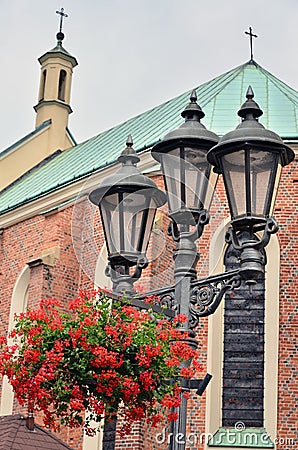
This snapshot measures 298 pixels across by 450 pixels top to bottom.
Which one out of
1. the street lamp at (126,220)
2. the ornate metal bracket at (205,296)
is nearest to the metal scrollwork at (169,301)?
the ornate metal bracket at (205,296)

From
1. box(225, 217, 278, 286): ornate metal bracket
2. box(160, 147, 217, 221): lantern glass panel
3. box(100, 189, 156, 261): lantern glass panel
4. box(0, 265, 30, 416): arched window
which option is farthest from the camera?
→ box(0, 265, 30, 416): arched window

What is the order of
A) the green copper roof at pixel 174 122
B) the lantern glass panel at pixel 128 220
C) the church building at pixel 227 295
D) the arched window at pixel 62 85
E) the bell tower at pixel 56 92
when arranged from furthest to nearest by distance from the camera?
the arched window at pixel 62 85, the bell tower at pixel 56 92, the green copper roof at pixel 174 122, the church building at pixel 227 295, the lantern glass panel at pixel 128 220

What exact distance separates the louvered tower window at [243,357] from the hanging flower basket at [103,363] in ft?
28.1

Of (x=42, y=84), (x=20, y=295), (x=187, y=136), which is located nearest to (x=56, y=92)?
(x=42, y=84)

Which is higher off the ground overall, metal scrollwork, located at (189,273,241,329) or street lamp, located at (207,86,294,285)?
street lamp, located at (207,86,294,285)

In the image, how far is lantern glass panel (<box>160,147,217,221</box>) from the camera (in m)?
6.18

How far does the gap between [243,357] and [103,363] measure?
9.33 m

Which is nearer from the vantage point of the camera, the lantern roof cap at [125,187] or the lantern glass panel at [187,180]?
the lantern glass panel at [187,180]

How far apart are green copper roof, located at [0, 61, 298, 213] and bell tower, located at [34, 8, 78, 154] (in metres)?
2.83

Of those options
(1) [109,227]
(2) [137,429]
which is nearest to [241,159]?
(1) [109,227]

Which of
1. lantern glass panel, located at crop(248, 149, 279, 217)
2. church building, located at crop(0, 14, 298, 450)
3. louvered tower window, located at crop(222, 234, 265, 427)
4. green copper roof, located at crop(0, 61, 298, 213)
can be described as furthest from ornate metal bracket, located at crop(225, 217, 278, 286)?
green copper roof, located at crop(0, 61, 298, 213)

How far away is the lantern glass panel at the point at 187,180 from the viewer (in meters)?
6.18

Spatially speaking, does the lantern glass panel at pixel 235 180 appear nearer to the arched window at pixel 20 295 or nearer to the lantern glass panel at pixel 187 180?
the lantern glass panel at pixel 187 180

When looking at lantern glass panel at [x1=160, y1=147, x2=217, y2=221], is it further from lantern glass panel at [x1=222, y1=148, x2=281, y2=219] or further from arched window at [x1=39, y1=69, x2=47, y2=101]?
arched window at [x1=39, y1=69, x2=47, y2=101]
